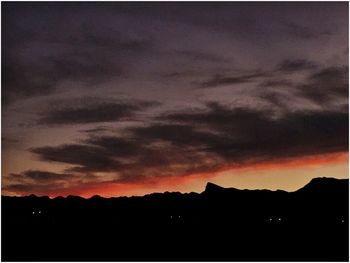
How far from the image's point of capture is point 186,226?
196ft

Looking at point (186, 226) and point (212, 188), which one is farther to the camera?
point (212, 188)

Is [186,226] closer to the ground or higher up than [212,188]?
closer to the ground

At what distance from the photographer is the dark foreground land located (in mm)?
39188

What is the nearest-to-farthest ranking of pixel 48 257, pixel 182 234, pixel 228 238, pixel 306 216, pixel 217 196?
pixel 48 257 < pixel 228 238 < pixel 182 234 < pixel 306 216 < pixel 217 196

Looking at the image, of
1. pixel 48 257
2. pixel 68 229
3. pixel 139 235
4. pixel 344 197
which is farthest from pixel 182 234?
pixel 344 197

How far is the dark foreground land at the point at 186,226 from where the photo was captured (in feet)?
129

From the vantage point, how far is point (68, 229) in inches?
2143

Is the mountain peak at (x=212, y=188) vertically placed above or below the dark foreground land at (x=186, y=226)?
above

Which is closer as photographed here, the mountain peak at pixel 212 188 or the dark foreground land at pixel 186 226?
the dark foreground land at pixel 186 226

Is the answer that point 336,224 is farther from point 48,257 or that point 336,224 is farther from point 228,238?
point 48,257

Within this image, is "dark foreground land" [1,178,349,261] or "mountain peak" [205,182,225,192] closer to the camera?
"dark foreground land" [1,178,349,261]

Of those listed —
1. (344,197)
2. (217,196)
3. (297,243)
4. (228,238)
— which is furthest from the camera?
(217,196)

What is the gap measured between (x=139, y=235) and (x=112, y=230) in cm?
383

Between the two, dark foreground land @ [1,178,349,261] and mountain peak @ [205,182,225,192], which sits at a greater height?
mountain peak @ [205,182,225,192]
